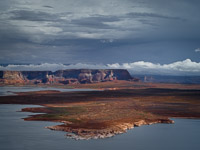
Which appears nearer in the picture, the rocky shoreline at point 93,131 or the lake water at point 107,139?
the lake water at point 107,139

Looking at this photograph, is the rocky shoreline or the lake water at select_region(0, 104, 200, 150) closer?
the lake water at select_region(0, 104, 200, 150)

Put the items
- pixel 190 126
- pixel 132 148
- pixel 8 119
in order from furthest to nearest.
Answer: pixel 8 119 < pixel 190 126 < pixel 132 148

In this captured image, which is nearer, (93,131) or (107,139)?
(107,139)

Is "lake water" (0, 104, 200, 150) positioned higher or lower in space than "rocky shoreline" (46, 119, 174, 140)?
lower

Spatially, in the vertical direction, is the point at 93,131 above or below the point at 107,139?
above

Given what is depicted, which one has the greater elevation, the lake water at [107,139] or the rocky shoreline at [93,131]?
the rocky shoreline at [93,131]

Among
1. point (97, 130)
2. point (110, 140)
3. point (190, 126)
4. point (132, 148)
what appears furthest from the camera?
point (190, 126)

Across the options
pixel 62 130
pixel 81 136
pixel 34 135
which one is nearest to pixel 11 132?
pixel 34 135

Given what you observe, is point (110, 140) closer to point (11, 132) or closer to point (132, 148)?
point (132, 148)
